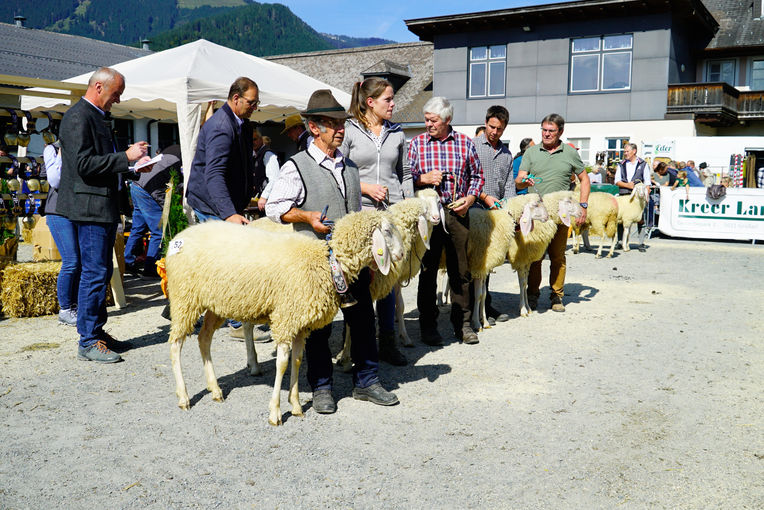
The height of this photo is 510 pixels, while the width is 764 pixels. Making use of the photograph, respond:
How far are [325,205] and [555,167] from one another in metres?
4.39

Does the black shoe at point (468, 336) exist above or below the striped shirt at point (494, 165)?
below

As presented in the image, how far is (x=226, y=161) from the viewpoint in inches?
193

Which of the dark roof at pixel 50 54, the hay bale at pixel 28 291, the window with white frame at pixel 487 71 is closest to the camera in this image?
the hay bale at pixel 28 291

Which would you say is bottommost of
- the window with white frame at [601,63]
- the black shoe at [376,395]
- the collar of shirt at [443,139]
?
the black shoe at [376,395]

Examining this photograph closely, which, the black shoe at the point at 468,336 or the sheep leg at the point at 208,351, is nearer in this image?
the sheep leg at the point at 208,351

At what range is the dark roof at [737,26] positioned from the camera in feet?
91.6

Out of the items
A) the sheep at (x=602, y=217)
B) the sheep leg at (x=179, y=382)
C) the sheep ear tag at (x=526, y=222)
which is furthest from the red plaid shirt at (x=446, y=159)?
the sheep at (x=602, y=217)

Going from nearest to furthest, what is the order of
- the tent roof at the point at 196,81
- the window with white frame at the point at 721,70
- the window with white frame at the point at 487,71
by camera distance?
1. the tent roof at the point at 196,81
2. the window with white frame at the point at 487,71
3. the window with white frame at the point at 721,70

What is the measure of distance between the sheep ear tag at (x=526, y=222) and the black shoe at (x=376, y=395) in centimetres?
308

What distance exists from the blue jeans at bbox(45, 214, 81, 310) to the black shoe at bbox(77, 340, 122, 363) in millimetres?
915

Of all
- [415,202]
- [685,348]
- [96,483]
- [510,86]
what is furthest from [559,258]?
[510,86]

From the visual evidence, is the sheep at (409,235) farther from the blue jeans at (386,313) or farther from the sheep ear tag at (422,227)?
the blue jeans at (386,313)

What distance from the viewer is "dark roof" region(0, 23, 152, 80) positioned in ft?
77.8

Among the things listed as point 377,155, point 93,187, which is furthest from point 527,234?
point 93,187
